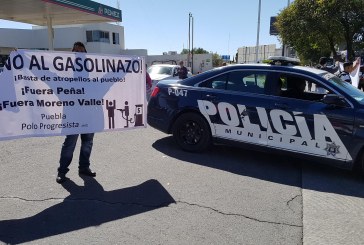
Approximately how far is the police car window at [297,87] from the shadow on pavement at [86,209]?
263cm

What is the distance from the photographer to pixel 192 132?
6309 mm

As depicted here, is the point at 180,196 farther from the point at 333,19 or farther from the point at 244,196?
the point at 333,19

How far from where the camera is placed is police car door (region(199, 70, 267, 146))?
566cm

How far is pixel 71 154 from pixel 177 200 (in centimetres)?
161

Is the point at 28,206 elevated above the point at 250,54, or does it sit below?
below

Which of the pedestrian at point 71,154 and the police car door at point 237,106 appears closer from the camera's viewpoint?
the pedestrian at point 71,154

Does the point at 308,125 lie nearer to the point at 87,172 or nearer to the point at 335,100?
the point at 335,100

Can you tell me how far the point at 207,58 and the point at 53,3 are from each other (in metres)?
38.5

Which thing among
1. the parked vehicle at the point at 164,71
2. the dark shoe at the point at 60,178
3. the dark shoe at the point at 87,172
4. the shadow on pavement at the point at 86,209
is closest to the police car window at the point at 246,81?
the shadow on pavement at the point at 86,209

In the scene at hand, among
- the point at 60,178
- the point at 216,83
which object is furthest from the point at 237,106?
the point at 60,178

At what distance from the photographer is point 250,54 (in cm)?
3425

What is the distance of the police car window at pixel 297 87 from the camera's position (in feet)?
18.4

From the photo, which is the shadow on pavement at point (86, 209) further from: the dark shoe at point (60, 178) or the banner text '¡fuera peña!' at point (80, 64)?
the banner text '¡fuera peña!' at point (80, 64)

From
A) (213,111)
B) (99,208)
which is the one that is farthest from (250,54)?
(99,208)
